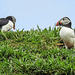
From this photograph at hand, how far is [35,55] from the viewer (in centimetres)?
752

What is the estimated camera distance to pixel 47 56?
740cm

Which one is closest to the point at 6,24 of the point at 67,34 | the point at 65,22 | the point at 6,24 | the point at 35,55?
the point at 6,24

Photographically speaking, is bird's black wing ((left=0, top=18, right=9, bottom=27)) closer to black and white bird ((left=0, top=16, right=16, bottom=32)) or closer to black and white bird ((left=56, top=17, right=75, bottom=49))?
black and white bird ((left=0, top=16, right=16, bottom=32))

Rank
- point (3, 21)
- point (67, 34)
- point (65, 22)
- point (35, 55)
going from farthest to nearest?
1. point (3, 21)
2. point (65, 22)
3. point (67, 34)
4. point (35, 55)

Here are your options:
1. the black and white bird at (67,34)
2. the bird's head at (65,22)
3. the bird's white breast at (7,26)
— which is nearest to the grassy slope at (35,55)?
the black and white bird at (67,34)

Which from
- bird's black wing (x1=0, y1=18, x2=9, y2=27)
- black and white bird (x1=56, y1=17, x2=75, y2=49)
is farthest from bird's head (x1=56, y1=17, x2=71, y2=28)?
bird's black wing (x1=0, y1=18, x2=9, y2=27)

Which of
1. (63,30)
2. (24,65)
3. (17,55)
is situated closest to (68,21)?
(63,30)

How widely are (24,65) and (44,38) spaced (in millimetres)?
3163

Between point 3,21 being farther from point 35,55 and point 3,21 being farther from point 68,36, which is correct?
point 35,55

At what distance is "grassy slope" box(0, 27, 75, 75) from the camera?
6195mm

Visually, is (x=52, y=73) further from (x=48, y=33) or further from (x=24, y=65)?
(x=48, y=33)

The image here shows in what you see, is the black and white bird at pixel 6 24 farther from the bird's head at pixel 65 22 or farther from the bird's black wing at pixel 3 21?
the bird's head at pixel 65 22

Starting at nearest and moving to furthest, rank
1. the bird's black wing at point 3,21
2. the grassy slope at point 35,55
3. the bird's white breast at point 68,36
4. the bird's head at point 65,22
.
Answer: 1. the grassy slope at point 35,55
2. the bird's white breast at point 68,36
3. the bird's head at point 65,22
4. the bird's black wing at point 3,21

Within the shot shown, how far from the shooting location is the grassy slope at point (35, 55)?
6195mm
